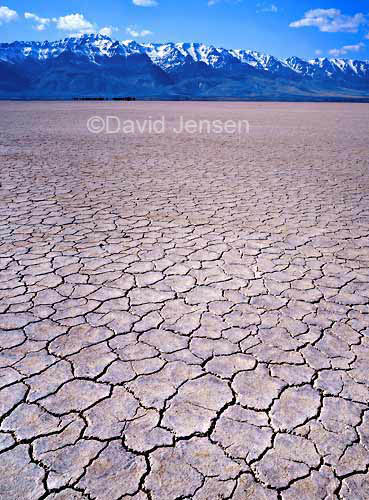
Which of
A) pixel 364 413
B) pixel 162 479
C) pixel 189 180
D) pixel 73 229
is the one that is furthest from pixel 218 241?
pixel 189 180

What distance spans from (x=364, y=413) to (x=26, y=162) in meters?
8.42

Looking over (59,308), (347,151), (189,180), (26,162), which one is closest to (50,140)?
(26,162)

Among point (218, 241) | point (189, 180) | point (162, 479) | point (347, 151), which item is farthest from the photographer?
point (347, 151)

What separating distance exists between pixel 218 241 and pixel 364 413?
2401 mm

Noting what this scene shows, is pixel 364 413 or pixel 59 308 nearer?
pixel 364 413

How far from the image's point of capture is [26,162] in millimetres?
8508

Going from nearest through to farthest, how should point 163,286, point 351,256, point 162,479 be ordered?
point 162,479
point 163,286
point 351,256

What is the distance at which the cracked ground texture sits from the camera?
5.43 feet

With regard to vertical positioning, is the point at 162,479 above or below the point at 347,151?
below

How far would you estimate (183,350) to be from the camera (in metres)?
2.39

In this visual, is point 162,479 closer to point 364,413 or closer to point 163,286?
point 364,413

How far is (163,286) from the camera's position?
10.3 ft

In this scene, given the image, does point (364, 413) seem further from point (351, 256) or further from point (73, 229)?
point (73, 229)

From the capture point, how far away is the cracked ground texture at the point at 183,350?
1.66 meters
